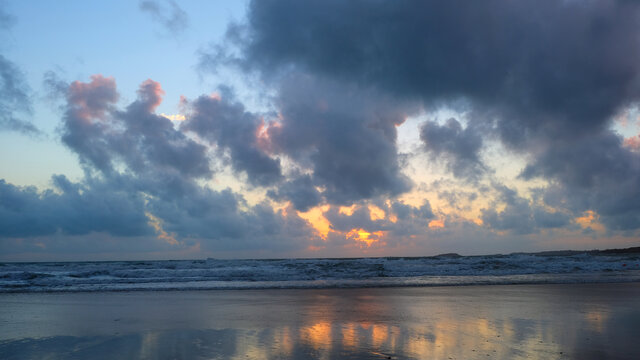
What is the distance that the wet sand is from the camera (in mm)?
8703

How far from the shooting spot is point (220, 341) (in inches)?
387

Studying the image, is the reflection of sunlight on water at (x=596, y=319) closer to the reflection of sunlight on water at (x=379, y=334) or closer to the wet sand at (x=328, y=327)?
the wet sand at (x=328, y=327)

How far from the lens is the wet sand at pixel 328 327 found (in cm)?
870

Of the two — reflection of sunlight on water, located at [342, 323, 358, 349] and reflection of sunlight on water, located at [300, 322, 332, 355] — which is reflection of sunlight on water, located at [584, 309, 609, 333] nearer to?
reflection of sunlight on water, located at [342, 323, 358, 349]

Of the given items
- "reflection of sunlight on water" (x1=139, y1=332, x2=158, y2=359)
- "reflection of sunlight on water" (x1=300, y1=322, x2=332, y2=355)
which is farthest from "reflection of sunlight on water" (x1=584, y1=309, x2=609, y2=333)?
"reflection of sunlight on water" (x1=139, y1=332, x2=158, y2=359)

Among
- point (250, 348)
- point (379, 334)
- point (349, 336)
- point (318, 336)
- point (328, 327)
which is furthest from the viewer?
point (328, 327)

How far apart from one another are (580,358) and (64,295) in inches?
865

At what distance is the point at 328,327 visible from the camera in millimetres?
11391

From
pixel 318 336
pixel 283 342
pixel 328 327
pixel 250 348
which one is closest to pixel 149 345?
pixel 250 348

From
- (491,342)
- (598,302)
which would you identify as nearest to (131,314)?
(491,342)

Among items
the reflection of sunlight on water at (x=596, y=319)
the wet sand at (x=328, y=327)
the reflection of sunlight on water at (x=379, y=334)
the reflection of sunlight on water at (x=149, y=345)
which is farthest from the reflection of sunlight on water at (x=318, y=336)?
the reflection of sunlight on water at (x=596, y=319)

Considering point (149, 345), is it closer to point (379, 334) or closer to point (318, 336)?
point (318, 336)

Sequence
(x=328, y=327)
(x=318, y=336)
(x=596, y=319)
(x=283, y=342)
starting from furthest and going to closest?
(x=596, y=319)
(x=328, y=327)
(x=318, y=336)
(x=283, y=342)

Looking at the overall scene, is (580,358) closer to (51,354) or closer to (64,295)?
(51,354)
